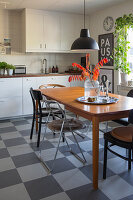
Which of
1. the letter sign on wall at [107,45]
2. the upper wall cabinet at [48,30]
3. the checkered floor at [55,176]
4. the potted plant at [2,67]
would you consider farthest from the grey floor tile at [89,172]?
the upper wall cabinet at [48,30]

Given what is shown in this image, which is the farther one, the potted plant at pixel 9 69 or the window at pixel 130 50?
the potted plant at pixel 9 69

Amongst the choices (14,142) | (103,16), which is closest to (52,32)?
(103,16)

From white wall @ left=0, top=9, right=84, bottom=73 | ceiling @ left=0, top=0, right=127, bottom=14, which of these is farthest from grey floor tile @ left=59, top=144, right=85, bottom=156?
ceiling @ left=0, top=0, right=127, bottom=14

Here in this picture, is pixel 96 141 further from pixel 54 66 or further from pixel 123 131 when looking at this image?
pixel 54 66

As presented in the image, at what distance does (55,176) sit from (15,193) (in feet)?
1.66

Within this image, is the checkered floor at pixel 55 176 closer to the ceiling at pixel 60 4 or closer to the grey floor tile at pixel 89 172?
the grey floor tile at pixel 89 172

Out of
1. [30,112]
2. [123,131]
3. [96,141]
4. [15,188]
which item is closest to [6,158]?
[15,188]

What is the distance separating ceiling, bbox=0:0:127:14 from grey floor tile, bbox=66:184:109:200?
3781mm

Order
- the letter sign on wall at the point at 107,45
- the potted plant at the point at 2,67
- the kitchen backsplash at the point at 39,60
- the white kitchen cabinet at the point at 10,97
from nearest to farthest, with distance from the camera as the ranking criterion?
the white kitchen cabinet at the point at 10,97
the potted plant at the point at 2,67
the letter sign on wall at the point at 107,45
the kitchen backsplash at the point at 39,60

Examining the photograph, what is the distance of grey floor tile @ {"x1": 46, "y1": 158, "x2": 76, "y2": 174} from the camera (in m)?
2.69

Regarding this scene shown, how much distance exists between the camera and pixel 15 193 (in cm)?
221

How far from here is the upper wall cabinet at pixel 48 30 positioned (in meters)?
5.23

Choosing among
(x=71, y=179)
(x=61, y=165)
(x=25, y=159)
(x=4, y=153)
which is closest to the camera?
(x=71, y=179)

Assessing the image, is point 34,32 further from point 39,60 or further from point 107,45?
point 107,45
